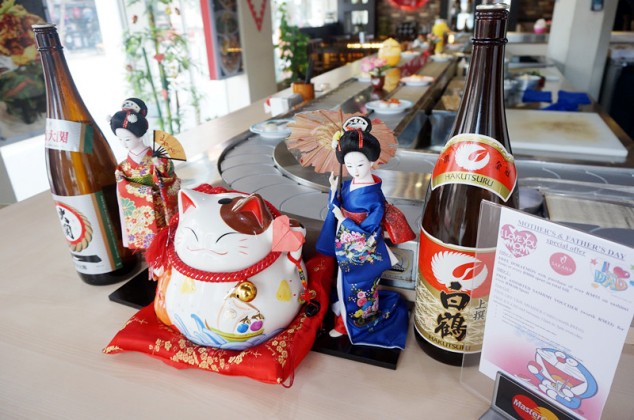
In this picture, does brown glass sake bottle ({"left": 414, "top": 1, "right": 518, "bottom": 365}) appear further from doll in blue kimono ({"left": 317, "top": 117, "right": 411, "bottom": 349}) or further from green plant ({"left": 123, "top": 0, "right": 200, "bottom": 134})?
green plant ({"left": 123, "top": 0, "right": 200, "bottom": 134})

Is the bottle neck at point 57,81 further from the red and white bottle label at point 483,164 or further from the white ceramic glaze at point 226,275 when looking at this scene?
the red and white bottle label at point 483,164

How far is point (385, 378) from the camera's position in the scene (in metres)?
0.71

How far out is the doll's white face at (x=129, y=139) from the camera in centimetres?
83

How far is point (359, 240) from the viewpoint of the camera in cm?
68

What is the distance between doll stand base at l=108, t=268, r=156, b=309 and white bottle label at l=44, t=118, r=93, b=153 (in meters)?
0.31

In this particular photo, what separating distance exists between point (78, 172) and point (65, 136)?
0.08 meters

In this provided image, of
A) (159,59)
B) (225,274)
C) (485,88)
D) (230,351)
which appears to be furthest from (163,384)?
(159,59)

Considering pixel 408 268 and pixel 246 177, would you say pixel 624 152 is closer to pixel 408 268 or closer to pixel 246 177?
pixel 408 268

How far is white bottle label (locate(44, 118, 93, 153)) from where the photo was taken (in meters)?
0.88

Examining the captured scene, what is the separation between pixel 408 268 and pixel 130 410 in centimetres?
58

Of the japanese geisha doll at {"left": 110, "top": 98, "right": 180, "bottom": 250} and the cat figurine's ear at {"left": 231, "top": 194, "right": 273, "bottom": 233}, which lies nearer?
the cat figurine's ear at {"left": 231, "top": 194, "right": 273, "bottom": 233}

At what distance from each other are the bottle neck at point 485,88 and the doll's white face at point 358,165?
15 cm

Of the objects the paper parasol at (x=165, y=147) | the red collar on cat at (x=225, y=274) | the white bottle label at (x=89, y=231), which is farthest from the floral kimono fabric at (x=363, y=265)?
the white bottle label at (x=89, y=231)

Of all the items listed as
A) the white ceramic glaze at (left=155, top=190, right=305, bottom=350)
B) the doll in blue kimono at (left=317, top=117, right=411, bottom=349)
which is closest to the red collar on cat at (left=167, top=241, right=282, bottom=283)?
the white ceramic glaze at (left=155, top=190, right=305, bottom=350)
